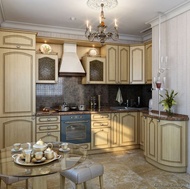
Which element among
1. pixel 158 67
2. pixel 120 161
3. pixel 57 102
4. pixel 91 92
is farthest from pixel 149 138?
pixel 57 102

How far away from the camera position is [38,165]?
1.56m

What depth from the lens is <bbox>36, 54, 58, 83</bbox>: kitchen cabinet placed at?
3.86 m

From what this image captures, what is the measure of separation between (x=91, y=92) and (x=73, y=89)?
0.46 meters

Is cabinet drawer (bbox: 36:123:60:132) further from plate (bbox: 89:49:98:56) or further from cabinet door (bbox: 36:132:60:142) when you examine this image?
plate (bbox: 89:49:98:56)

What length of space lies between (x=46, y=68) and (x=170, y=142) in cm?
274

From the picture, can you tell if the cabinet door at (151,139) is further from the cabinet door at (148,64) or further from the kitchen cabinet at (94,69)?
the kitchen cabinet at (94,69)

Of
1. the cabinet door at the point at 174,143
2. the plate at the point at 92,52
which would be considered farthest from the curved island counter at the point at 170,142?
the plate at the point at 92,52

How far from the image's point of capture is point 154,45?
379 centimetres

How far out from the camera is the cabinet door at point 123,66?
4457 millimetres

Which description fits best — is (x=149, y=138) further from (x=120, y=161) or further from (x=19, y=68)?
(x=19, y=68)

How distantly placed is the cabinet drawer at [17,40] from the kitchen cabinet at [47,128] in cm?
136

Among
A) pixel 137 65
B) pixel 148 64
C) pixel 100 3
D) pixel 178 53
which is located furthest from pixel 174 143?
pixel 100 3

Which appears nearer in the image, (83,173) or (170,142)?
(83,173)

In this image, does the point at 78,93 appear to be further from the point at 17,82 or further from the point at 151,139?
the point at 151,139
